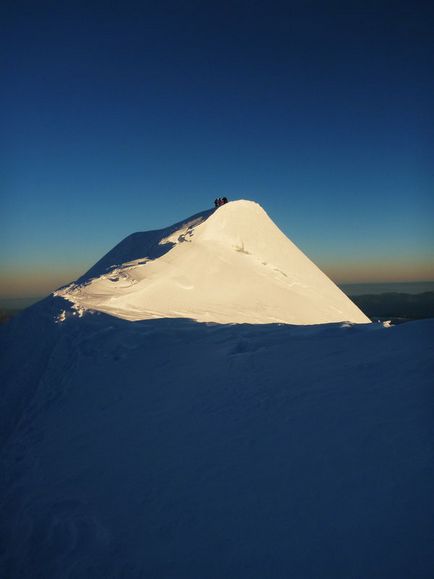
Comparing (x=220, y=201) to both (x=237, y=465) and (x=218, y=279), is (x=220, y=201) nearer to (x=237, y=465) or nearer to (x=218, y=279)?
(x=218, y=279)

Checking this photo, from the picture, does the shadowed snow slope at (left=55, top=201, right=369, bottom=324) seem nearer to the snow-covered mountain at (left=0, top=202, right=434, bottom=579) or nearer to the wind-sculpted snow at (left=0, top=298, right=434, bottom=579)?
the snow-covered mountain at (left=0, top=202, right=434, bottom=579)

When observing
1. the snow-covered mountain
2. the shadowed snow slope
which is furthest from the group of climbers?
the snow-covered mountain

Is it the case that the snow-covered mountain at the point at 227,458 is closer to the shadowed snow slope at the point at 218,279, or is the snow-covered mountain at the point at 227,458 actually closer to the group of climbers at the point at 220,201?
the shadowed snow slope at the point at 218,279

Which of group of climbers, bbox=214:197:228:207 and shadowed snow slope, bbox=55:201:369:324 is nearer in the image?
shadowed snow slope, bbox=55:201:369:324

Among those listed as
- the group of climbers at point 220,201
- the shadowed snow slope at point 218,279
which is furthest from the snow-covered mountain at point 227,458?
the group of climbers at point 220,201

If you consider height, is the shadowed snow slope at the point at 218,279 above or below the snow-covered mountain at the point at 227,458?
above

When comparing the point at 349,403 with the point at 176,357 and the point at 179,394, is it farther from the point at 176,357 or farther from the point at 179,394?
the point at 176,357
